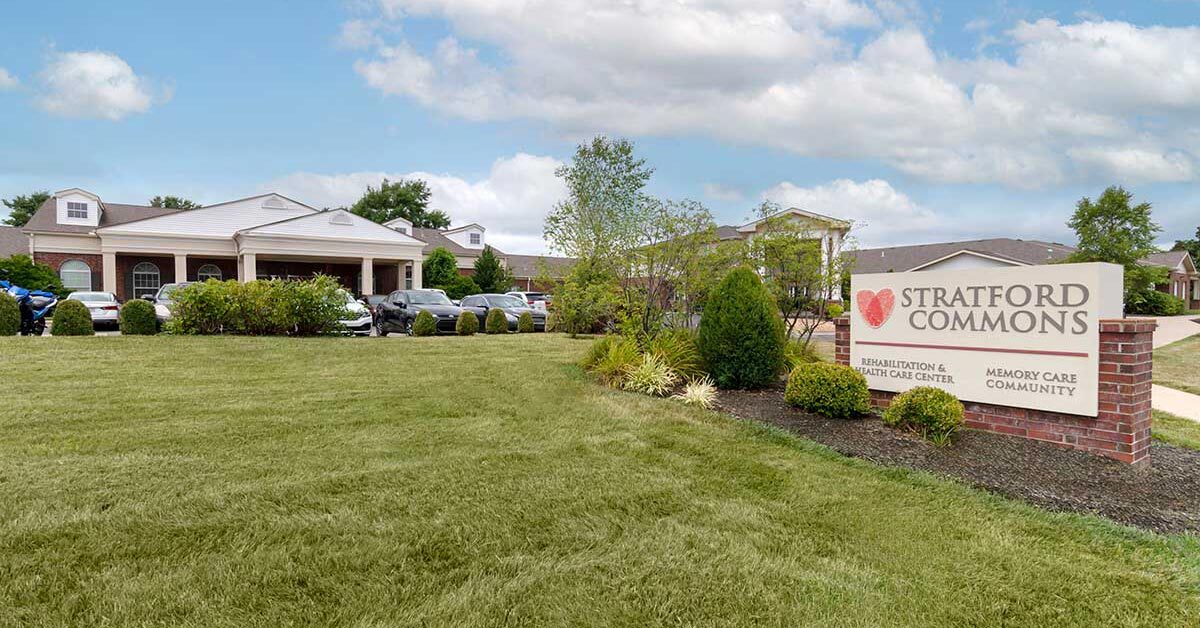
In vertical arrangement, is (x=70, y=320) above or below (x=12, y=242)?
below

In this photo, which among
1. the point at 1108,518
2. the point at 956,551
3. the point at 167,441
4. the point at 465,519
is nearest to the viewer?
the point at 956,551

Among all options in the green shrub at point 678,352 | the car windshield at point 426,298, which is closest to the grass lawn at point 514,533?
the green shrub at point 678,352

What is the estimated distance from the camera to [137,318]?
1148 centimetres

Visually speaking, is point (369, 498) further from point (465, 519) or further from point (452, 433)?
point (452, 433)

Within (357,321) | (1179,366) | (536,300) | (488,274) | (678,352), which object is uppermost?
(488,274)

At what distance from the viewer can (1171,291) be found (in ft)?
139

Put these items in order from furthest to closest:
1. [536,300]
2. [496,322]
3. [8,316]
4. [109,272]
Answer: [109,272]
[536,300]
[496,322]
[8,316]

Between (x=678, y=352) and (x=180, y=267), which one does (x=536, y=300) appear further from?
(x=180, y=267)

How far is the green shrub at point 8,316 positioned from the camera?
11.0 m

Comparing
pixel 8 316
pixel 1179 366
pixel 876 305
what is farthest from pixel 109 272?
pixel 1179 366

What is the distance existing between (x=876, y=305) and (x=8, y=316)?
14395mm

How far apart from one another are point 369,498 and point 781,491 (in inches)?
101

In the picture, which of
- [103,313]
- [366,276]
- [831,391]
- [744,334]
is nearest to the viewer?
[831,391]

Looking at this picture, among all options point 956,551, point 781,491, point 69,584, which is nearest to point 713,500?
point 781,491
